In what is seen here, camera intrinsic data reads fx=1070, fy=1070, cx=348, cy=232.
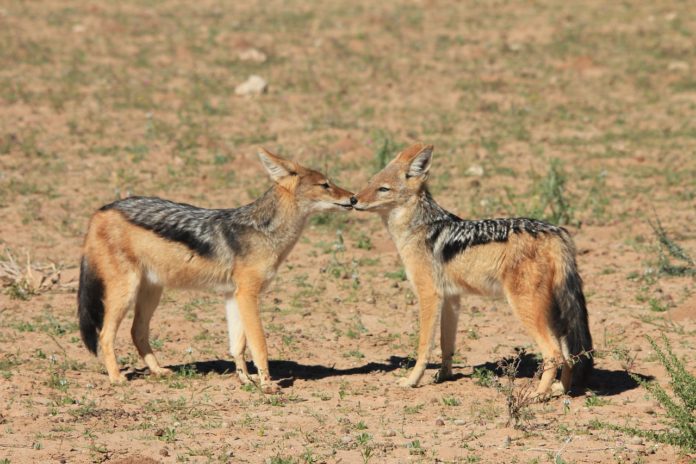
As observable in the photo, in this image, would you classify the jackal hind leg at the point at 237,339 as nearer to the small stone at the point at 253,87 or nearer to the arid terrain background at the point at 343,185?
the arid terrain background at the point at 343,185

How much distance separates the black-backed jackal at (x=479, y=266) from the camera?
8219 millimetres

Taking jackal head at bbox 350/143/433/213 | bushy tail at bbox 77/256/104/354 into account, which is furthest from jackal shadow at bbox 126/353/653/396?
jackal head at bbox 350/143/433/213

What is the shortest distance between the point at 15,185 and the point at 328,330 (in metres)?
6.18

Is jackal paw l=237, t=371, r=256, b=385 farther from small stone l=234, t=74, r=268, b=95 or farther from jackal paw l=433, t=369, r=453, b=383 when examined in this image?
small stone l=234, t=74, r=268, b=95

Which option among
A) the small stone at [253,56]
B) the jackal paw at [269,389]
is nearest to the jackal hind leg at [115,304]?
the jackal paw at [269,389]

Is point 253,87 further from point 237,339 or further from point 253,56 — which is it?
point 237,339

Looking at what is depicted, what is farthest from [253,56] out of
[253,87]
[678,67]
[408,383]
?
[408,383]

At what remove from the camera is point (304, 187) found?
9.23 m

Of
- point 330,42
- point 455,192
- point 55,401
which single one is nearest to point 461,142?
point 455,192

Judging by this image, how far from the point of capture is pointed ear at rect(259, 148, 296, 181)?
9164 millimetres

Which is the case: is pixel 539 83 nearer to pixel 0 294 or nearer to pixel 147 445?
pixel 0 294

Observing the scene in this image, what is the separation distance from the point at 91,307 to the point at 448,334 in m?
2.99

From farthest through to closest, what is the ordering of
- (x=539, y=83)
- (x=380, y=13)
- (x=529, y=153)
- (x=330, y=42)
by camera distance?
1. (x=380, y=13)
2. (x=330, y=42)
3. (x=539, y=83)
4. (x=529, y=153)

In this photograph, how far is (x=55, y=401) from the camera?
8.16m
